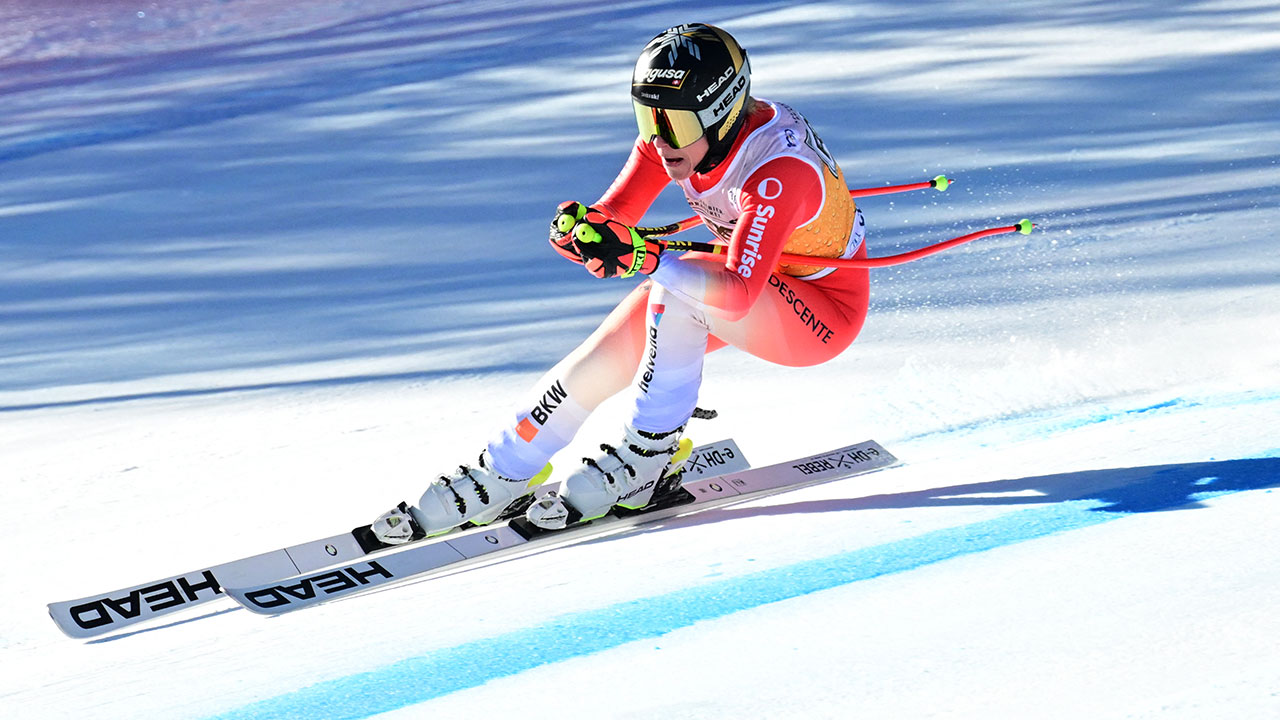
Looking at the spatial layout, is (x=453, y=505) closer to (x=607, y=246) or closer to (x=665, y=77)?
(x=607, y=246)

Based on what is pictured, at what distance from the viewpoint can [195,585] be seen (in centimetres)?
269

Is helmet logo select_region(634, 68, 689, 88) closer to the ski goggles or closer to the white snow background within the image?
the ski goggles

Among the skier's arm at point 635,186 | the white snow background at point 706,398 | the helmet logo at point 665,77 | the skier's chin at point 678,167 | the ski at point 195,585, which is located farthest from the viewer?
the skier's arm at point 635,186

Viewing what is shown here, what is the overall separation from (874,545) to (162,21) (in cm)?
1019

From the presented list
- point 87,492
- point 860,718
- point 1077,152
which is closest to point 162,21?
point 1077,152

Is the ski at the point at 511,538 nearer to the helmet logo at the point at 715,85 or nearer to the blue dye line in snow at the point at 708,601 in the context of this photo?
the blue dye line in snow at the point at 708,601

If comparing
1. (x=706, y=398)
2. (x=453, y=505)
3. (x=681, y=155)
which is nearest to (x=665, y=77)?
(x=681, y=155)

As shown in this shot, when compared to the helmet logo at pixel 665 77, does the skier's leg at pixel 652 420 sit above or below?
below

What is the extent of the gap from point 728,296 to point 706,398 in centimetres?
110

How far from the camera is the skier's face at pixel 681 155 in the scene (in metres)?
2.79

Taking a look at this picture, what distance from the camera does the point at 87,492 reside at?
132 inches

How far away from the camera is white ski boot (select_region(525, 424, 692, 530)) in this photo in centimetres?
286

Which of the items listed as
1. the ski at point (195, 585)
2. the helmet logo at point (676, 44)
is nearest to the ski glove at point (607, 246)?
the helmet logo at point (676, 44)

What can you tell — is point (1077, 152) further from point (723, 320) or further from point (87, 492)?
point (87, 492)
